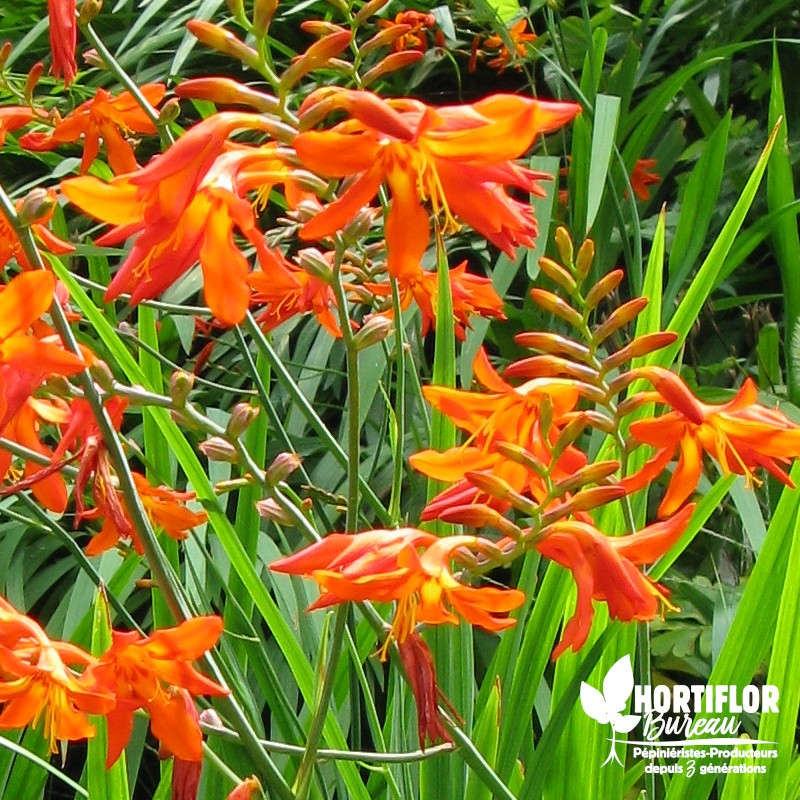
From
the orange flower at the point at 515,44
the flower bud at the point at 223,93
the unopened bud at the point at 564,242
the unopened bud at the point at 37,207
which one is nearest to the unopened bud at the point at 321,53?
the flower bud at the point at 223,93

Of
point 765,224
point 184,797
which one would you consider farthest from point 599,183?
point 184,797

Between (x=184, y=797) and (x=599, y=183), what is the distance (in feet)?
2.66

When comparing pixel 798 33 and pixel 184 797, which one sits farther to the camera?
pixel 798 33

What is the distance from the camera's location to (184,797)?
60 cm

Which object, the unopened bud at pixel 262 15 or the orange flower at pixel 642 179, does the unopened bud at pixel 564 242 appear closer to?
the unopened bud at pixel 262 15

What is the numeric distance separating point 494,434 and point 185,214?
27cm

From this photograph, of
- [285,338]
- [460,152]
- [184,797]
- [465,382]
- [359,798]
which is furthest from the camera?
[285,338]

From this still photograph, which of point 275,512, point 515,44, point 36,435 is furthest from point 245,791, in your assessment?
point 515,44

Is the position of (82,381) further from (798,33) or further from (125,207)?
(798,33)

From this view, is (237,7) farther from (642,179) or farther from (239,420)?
(642,179)

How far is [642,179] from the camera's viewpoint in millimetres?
1745

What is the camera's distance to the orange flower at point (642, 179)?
1.74 meters

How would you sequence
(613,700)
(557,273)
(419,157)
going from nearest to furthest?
(419,157) → (557,273) → (613,700)

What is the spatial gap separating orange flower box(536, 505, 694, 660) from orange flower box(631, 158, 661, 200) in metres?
1.24
